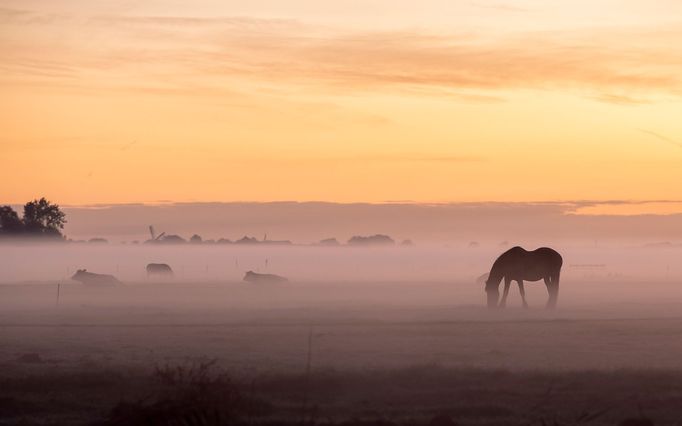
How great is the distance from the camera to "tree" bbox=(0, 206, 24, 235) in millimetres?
141000

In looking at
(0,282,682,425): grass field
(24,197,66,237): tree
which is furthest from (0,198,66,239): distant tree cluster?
(0,282,682,425): grass field

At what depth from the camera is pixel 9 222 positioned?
465 ft

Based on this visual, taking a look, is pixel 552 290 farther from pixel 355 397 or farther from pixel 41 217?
pixel 41 217

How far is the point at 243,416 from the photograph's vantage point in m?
21.8

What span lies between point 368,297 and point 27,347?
130 feet

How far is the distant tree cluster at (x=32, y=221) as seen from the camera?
465 ft

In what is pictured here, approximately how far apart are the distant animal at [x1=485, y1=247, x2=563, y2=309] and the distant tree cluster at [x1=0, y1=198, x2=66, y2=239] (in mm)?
96612

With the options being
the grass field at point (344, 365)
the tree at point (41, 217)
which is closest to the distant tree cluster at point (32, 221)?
the tree at point (41, 217)

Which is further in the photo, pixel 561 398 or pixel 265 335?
pixel 265 335

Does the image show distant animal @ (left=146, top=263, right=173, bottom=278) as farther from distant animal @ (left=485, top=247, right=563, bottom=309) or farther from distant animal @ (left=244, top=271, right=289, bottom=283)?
distant animal @ (left=485, top=247, right=563, bottom=309)

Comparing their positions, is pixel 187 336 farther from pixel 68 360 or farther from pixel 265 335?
pixel 68 360

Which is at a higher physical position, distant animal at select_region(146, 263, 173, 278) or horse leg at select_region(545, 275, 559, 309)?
distant animal at select_region(146, 263, 173, 278)


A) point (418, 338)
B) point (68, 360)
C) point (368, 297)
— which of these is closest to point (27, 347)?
point (68, 360)

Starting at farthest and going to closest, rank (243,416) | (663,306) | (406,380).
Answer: (663,306) → (406,380) → (243,416)
